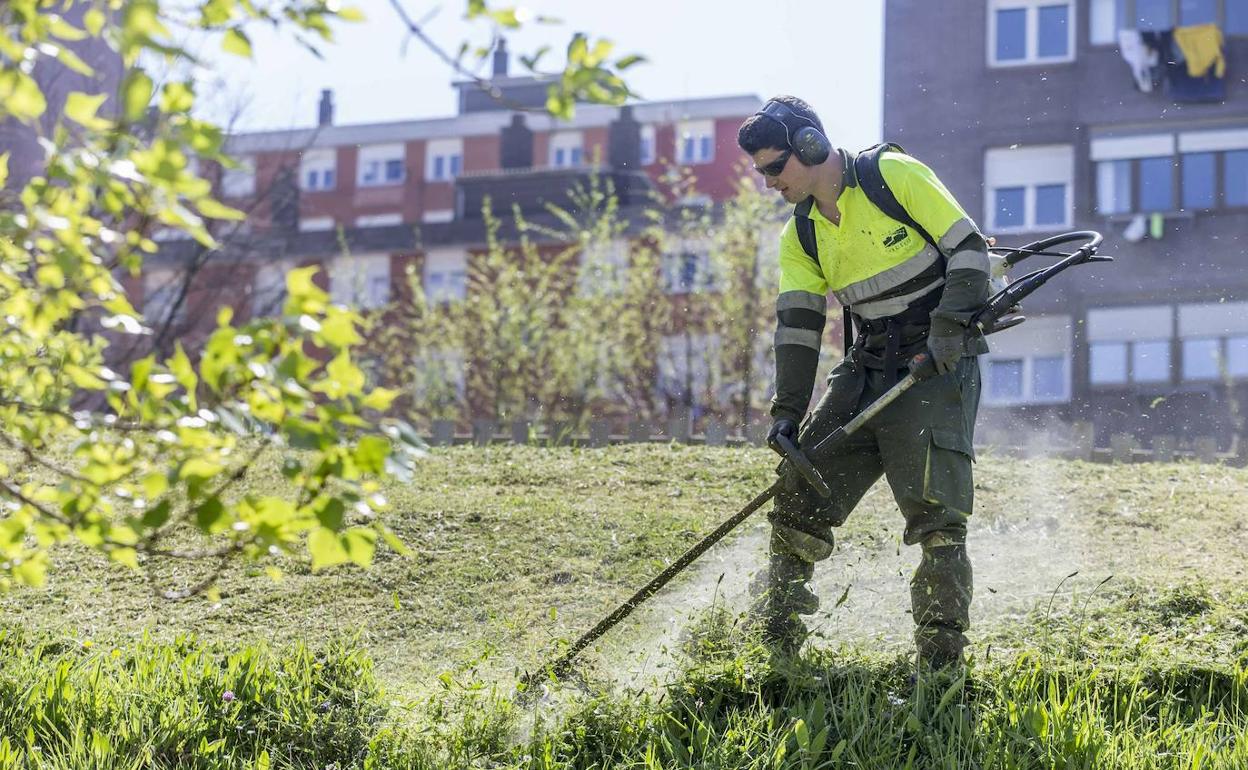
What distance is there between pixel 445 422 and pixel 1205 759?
24.1 feet

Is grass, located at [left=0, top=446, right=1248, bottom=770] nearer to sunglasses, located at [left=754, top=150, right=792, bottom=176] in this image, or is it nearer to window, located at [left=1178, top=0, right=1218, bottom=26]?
sunglasses, located at [left=754, top=150, right=792, bottom=176]

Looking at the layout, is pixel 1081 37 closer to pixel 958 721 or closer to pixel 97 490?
pixel 958 721

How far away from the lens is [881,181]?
552 centimetres

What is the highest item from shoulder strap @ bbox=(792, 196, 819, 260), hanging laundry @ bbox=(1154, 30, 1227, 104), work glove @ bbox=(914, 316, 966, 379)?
hanging laundry @ bbox=(1154, 30, 1227, 104)

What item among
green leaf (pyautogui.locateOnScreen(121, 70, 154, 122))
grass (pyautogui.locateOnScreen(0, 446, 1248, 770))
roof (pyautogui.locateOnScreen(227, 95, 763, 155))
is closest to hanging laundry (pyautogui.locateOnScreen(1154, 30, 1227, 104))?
roof (pyautogui.locateOnScreen(227, 95, 763, 155))

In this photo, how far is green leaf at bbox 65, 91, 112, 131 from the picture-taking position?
9.74 ft

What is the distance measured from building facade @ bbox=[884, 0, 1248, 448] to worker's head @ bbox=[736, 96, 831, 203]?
20.6 metres

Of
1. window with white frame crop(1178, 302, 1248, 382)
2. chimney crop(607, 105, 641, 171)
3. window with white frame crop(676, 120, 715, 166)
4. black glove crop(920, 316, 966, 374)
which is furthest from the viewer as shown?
window with white frame crop(676, 120, 715, 166)

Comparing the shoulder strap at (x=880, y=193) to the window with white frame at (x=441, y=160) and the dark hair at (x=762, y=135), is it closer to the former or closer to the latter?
the dark hair at (x=762, y=135)

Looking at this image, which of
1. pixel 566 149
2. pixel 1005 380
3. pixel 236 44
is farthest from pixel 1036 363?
pixel 236 44

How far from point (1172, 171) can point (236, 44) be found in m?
25.5

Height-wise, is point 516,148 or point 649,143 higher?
point 649,143

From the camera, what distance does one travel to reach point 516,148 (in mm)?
45656

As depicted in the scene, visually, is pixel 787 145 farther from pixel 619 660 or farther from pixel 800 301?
pixel 619 660
